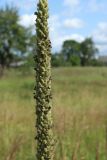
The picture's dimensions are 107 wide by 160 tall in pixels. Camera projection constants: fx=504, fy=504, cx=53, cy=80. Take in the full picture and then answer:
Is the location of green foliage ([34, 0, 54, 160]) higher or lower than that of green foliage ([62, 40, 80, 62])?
higher

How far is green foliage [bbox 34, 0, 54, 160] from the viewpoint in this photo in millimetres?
1131

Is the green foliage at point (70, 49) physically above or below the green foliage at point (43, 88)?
below

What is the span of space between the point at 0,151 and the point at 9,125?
7.25 ft

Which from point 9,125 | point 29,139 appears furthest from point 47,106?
point 9,125

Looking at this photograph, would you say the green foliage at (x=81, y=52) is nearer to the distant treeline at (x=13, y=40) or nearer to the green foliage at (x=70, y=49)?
the green foliage at (x=70, y=49)

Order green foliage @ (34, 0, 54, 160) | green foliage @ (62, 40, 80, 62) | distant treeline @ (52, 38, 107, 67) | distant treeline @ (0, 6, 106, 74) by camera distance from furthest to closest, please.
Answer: green foliage @ (62, 40, 80, 62), distant treeline @ (52, 38, 107, 67), distant treeline @ (0, 6, 106, 74), green foliage @ (34, 0, 54, 160)

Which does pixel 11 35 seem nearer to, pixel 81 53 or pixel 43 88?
pixel 81 53

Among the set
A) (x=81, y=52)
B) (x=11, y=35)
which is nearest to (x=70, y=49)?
(x=81, y=52)

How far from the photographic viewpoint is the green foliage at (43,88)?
1.13 meters

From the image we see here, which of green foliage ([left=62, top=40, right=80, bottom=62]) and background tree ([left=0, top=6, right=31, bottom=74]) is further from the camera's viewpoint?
green foliage ([left=62, top=40, right=80, bottom=62])

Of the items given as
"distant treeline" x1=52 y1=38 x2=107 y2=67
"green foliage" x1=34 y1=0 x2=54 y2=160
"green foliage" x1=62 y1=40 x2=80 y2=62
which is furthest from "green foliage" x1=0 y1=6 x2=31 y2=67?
"green foliage" x1=34 y1=0 x2=54 y2=160

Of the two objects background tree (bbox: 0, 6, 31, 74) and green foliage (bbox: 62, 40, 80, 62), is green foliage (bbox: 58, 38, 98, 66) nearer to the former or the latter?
green foliage (bbox: 62, 40, 80, 62)

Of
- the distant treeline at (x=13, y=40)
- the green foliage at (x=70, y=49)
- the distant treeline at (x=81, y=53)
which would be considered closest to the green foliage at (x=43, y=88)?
the distant treeline at (x=13, y=40)

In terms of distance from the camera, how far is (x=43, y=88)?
115 centimetres
